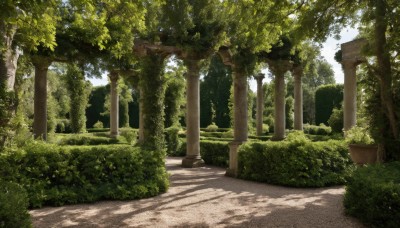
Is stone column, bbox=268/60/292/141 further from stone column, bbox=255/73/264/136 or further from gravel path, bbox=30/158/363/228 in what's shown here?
gravel path, bbox=30/158/363/228

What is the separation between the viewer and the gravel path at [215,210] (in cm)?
564

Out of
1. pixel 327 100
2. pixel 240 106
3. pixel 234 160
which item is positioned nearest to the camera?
pixel 234 160

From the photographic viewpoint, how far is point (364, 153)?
25.4 ft

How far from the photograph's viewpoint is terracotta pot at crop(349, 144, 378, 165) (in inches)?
299

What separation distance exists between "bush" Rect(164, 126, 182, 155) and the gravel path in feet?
30.0

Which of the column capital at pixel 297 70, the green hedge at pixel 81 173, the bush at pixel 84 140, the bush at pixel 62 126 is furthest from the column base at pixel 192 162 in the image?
the bush at pixel 62 126

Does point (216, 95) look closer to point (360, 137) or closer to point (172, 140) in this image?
point (172, 140)

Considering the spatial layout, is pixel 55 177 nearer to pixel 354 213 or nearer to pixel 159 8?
pixel 354 213

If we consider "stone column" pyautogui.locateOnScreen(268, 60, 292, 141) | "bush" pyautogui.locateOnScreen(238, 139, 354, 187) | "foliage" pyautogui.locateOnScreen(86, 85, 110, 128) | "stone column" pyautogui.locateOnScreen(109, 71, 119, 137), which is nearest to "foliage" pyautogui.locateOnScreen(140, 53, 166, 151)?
"bush" pyautogui.locateOnScreen(238, 139, 354, 187)

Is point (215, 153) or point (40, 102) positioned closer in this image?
point (40, 102)

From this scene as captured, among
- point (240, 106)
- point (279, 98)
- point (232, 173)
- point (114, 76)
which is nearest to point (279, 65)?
point (279, 98)

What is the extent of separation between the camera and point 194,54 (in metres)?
12.2

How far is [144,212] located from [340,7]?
5.89 metres

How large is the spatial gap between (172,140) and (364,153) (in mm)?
11840
